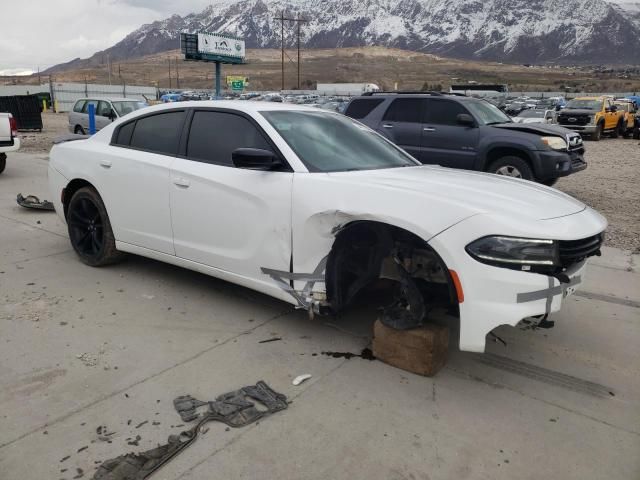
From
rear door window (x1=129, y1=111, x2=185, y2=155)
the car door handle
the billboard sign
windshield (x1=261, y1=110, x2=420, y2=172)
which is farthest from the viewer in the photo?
the billboard sign

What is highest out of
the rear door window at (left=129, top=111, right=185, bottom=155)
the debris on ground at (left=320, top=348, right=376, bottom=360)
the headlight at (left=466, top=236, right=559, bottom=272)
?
the rear door window at (left=129, top=111, right=185, bottom=155)

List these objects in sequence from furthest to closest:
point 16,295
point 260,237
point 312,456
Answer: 1. point 16,295
2. point 260,237
3. point 312,456

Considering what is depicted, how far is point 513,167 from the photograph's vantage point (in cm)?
885

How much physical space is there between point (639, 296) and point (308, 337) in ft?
10.2

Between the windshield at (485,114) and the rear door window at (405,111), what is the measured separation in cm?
86

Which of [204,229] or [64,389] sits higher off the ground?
[204,229]

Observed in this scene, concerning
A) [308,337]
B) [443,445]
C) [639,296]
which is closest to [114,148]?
[308,337]

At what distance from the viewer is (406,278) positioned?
10.9 feet

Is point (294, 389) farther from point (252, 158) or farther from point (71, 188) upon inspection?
point (71, 188)

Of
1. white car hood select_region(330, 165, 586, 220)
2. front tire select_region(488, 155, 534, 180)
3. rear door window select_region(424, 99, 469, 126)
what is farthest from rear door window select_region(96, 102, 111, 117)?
white car hood select_region(330, 165, 586, 220)

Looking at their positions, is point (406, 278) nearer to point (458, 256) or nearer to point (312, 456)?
point (458, 256)

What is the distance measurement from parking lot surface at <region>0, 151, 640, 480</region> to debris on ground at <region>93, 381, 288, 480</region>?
5cm

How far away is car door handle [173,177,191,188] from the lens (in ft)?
13.4

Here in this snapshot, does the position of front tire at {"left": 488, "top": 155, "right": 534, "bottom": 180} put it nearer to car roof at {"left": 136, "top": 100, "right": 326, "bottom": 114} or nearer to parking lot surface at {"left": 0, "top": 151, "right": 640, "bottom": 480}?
parking lot surface at {"left": 0, "top": 151, "right": 640, "bottom": 480}
